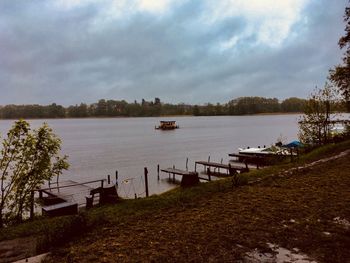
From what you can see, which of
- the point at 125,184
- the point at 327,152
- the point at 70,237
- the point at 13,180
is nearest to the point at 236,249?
the point at 70,237

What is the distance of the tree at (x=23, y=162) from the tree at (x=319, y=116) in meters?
23.1

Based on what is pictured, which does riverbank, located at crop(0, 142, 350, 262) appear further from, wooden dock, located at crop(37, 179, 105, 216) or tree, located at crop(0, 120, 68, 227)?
tree, located at crop(0, 120, 68, 227)

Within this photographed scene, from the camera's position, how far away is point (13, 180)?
12531 millimetres

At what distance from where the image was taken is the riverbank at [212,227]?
6.15m

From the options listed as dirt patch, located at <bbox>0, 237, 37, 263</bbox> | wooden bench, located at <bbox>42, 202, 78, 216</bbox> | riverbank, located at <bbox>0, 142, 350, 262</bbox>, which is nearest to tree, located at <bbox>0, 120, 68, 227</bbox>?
wooden bench, located at <bbox>42, 202, 78, 216</bbox>

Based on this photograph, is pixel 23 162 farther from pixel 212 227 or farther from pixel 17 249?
pixel 212 227

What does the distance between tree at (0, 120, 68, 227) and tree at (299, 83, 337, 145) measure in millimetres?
23080

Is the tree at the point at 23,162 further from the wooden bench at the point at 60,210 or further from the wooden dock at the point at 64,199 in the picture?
the wooden bench at the point at 60,210

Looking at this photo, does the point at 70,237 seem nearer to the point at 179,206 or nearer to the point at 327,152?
the point at 179,206

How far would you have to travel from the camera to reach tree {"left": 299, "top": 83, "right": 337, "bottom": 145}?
28.3 m

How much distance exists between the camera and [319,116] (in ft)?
93.0

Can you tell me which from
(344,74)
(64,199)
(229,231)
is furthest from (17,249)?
(344,74)

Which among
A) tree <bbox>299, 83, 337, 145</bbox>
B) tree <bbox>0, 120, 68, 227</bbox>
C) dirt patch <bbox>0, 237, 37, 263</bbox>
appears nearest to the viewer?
dirt patch <bbox>0, 237, 37, 263</bbox>

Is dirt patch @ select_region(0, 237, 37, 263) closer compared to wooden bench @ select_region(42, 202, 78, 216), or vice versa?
dirt patch @ select_region(0, 237, 37, 263)
